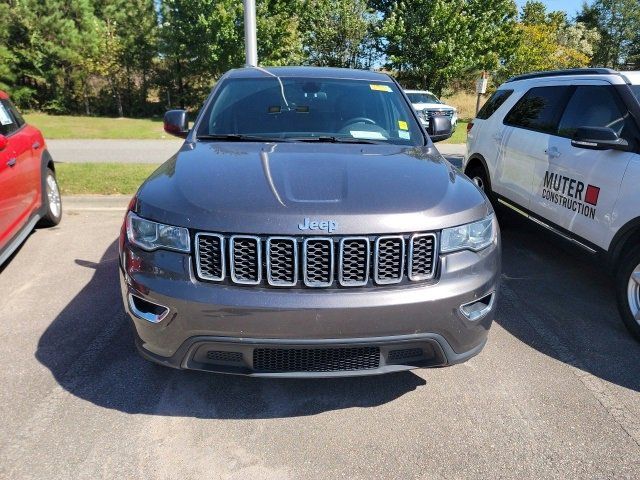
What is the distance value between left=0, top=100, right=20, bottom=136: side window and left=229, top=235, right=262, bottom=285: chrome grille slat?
3.81m

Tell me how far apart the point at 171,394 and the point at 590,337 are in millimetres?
2856

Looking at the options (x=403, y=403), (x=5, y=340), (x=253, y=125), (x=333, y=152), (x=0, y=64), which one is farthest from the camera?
(x=0, y=64)

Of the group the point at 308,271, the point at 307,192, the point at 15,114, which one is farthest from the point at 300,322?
the point at 15,114

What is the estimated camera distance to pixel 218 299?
7.56 ft

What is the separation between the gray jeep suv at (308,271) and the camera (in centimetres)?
232

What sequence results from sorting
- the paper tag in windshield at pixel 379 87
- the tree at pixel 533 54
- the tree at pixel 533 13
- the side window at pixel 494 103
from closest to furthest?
the paper tag in windshield at pixel 379 87 < the side window at pixel 494 103 < the tree at pixel 533 54 < the tree at pixel 533 13

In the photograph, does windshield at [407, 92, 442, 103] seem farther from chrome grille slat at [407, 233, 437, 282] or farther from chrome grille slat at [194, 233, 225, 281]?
chrome grille slat at [194, 233, 225, 281]

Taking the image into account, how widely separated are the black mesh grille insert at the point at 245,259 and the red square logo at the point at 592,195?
289cm

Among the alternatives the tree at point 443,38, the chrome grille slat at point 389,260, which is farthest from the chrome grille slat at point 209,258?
the tree at point 443,38

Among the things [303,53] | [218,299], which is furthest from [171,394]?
[303,53]

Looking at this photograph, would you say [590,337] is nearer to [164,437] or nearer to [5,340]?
[164,437]

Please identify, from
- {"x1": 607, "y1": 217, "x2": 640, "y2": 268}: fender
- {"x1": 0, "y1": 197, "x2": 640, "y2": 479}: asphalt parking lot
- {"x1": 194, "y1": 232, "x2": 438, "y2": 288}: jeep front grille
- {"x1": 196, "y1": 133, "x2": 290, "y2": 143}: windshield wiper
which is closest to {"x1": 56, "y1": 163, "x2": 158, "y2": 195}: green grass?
{"x1": 0, "y1": 197, "x2": 640, "y2": 479}: asphalt parking lot

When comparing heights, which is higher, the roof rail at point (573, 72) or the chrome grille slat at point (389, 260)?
the roof rail at point (573, 72)

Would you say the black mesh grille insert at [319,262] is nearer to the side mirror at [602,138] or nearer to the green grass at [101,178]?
the side mirror at [602,138]
